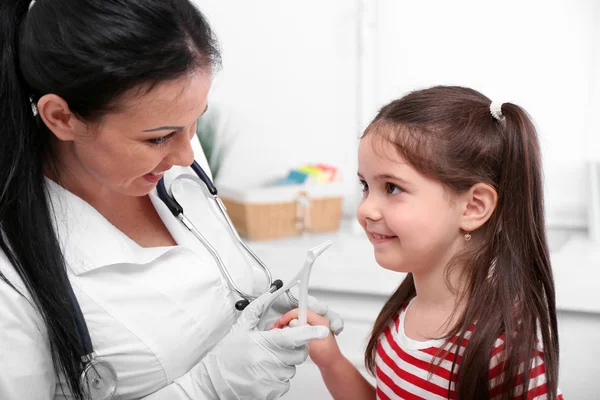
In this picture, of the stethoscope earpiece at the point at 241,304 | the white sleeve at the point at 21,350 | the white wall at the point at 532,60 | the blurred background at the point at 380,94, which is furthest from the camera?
the white wall at the point at 532,60

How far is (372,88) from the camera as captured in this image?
275cm

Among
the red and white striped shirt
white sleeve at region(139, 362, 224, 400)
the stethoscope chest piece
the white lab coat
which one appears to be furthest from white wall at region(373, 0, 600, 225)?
the stethoscope chest piece

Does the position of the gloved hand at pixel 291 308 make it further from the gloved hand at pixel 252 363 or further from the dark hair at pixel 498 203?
the dark hair at pixel 498 203

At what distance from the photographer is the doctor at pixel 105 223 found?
3.62 ft

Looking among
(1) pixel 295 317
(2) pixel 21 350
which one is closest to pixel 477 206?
(1) pixel 295 317

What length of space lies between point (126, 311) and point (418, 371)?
1.74ft

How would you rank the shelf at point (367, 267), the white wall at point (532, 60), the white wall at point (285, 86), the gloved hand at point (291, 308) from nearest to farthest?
the gloved hand at point (291, 308), the shelf at point (367, 267), the white wall at point (532, 60), the white wall at point (285, 86)

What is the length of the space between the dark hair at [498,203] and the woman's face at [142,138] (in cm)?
34

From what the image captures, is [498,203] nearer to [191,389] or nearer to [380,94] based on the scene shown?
[191,389]

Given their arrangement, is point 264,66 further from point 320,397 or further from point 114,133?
point 114,133

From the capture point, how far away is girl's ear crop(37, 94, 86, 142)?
1132 mm

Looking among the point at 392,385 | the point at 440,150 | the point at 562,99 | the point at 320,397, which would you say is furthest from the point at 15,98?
the point at 562,99

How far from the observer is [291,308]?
1536mm

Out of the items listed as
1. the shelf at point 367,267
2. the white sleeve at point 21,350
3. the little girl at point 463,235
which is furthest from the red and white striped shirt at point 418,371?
the shelf at point 367,267
